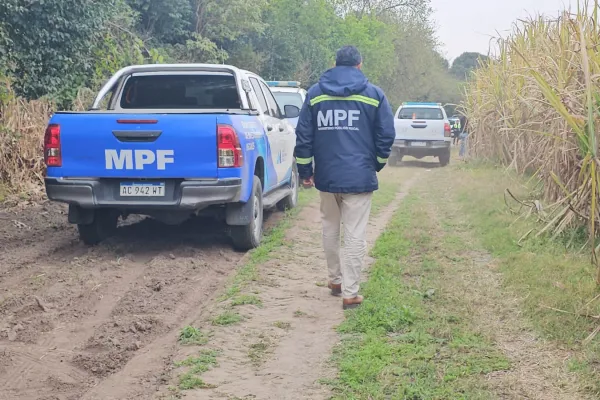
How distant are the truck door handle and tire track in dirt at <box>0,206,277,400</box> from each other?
116cm

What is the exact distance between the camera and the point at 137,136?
690cm

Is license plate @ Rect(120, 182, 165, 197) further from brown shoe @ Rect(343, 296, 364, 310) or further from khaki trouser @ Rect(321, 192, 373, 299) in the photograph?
brown shoe @ Rect(343, 296, 364, 310)

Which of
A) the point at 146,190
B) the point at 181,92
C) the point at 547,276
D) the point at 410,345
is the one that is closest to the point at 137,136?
the point at 146,190

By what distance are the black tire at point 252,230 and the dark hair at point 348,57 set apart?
7.32 ft

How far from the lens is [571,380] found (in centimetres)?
397

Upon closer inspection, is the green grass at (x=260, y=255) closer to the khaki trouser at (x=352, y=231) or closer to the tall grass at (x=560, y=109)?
the khaki trouser at (x=352, y=231)

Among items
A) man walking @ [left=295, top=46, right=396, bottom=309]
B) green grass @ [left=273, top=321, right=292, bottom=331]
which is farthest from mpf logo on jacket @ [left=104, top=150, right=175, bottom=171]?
green grass @ [left=273, top=321, right=292, bottom=331]

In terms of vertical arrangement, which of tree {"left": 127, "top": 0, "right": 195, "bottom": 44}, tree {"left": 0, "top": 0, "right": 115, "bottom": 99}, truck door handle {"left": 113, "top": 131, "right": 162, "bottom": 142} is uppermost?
tree {"left": 127, "top": 0, "right": 195, "bottom": 44}

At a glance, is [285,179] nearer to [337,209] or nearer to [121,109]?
[121,109]

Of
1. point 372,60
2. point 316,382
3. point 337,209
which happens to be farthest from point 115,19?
point 372,60

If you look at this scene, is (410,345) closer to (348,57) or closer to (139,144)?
(348,57)

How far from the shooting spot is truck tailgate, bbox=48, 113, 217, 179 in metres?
6.88

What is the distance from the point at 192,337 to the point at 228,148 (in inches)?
100

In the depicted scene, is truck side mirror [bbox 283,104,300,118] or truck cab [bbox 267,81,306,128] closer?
truck side mirror [bbox 283,104,300,118]
